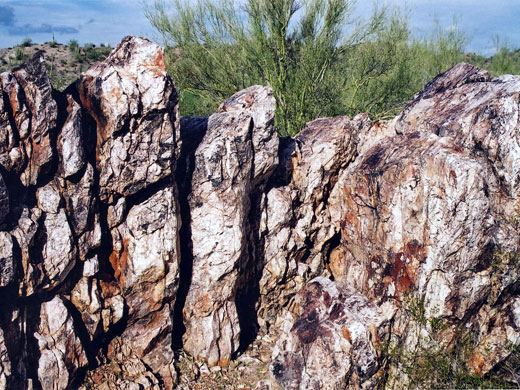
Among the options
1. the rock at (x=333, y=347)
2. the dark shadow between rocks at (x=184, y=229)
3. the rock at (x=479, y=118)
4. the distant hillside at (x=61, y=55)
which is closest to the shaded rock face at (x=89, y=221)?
the dark shadow between rocks at (x=184, y=229)

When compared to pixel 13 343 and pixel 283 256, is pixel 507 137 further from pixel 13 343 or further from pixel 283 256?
pixel 13 343

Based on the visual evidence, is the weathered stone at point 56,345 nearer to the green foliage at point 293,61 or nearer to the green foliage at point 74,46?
the green foliage at point 293,61

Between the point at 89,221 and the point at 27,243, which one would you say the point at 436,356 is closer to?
the point at 89,221

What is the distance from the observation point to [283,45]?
1611 centimetres

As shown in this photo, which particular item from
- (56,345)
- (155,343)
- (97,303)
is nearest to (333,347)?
(155,343)

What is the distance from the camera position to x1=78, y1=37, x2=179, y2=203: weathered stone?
796cm

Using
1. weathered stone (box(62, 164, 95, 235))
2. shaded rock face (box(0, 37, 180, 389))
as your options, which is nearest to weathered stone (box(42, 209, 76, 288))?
shaded rock face (box(0, 37, 180, 389))

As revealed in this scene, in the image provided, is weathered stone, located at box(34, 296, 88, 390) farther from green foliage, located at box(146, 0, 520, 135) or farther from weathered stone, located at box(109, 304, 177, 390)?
green foliage, located at box(146, 0, 520, 135)

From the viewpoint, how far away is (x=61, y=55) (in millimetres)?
36781

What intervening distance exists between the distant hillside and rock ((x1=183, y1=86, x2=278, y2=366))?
24.8m

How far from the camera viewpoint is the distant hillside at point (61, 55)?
105ft

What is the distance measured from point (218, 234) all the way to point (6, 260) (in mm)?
3718

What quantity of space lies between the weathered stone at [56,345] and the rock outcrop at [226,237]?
3cm

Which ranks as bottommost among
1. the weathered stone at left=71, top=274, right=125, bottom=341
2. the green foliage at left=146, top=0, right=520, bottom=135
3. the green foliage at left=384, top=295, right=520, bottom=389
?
the green foliage at left=384, top=295, right=520, bottom=389
